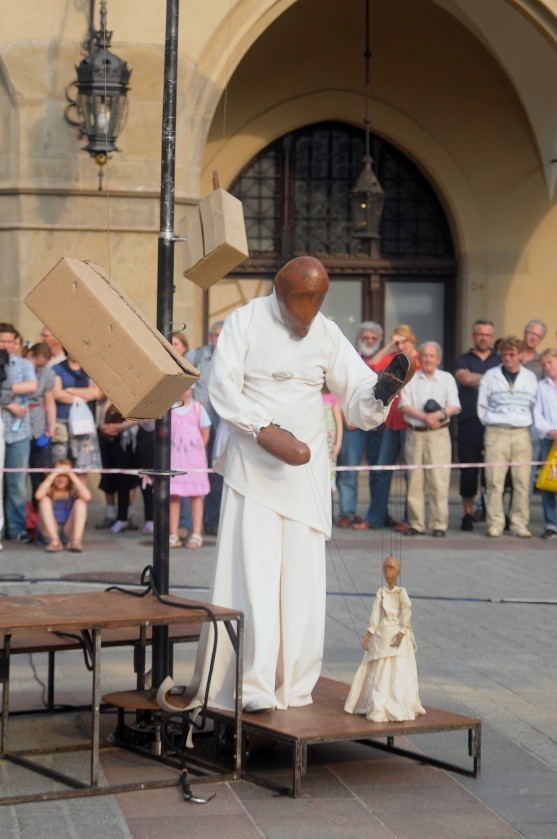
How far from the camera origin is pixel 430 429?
13.4 m

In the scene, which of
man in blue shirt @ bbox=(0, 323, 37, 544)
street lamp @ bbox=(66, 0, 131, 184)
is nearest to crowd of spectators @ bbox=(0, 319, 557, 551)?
man in blue shirt @ bbox=(0, 323, 37, 544)

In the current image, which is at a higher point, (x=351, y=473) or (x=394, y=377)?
(x=394, y=377)

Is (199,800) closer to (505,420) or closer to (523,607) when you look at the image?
(523,607)

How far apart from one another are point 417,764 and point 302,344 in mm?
1718

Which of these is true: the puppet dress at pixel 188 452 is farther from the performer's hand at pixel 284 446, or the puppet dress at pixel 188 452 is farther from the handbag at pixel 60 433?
the performer's hand at pixel 284 446

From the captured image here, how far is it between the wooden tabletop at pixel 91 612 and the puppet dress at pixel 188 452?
639cm

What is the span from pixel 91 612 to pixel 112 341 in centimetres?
99

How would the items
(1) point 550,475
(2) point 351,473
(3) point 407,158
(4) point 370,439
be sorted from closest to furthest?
(1) point 550,475 → (2) point 351,473 → (4) point 370,439 → (3) point 407,158

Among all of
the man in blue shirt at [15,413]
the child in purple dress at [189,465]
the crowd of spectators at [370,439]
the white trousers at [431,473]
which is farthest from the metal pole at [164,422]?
the white trousers at [431,473]

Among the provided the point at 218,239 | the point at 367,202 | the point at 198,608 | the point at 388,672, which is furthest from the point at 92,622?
the point at 367,202

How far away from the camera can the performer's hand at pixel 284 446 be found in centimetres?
571

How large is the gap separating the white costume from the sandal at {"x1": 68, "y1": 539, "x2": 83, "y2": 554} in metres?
6.08

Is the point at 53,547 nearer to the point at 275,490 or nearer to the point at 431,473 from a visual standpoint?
the point at 431,473

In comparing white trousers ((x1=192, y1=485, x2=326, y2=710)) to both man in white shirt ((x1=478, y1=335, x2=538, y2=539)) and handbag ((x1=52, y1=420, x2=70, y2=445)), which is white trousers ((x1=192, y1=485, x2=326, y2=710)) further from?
man in white shirt ((x1=478, y1=335, x2=538, y2=539))
